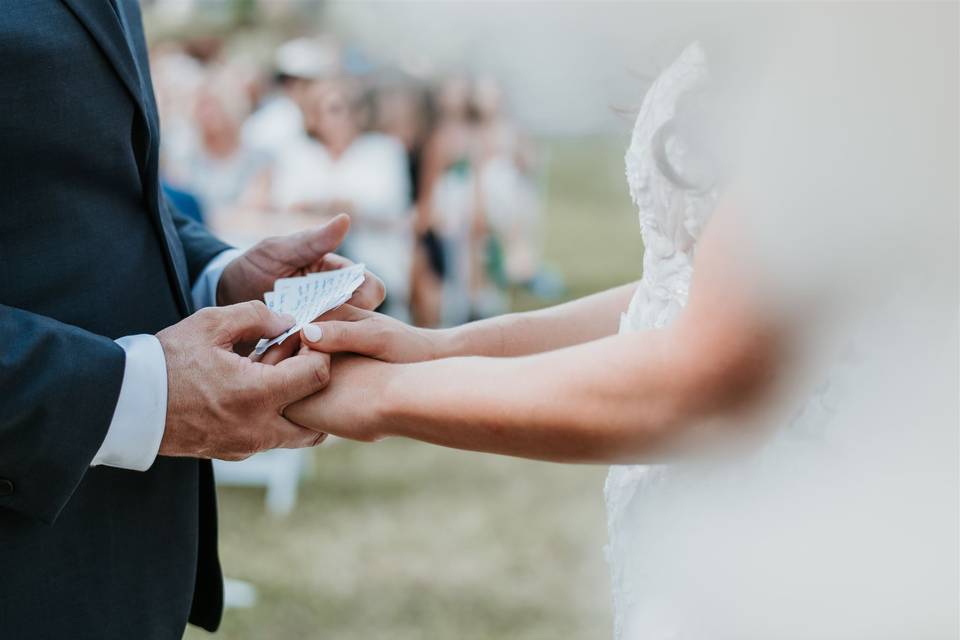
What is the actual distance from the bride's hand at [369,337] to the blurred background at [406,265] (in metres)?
0.60

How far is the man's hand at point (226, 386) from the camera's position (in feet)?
5.62

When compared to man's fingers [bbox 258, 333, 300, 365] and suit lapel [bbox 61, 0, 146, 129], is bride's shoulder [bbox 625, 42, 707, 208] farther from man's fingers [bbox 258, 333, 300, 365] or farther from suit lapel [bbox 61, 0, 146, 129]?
suit lapel [bbox 61, 0, 146, 129]

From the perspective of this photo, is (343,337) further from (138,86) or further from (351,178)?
(351,178)

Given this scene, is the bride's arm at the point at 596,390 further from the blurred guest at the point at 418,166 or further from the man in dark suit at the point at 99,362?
the blurred guest at the point at 418,166

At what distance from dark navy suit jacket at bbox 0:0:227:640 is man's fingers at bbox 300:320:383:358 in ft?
0.94

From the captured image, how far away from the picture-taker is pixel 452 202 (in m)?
10.4

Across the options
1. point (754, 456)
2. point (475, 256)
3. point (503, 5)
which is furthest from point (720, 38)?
point (503, 5)

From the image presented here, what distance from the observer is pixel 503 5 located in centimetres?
2269

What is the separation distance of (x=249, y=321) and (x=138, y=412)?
A: 0.85 ft

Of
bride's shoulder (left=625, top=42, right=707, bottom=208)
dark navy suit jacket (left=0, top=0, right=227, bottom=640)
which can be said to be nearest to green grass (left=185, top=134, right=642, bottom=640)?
dark navy suit jacket (left=0, top=0, right=227, bottom=640)

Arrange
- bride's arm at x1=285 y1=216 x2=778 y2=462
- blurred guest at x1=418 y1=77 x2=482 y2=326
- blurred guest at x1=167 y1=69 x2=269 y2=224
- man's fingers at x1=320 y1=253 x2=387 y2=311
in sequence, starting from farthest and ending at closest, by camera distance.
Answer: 1. blurred guest at x1=418 y1=77 x2=482 y2=326
2. blurred guest at x1=167 y1=69 x2=269 y2=224
3. man's fingers at x1=320 y1=253 x2=387 y2=311
4. bride's arm at x1=285 y1=216 x2=778 y2=462

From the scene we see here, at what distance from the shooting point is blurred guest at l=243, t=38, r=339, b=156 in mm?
8430

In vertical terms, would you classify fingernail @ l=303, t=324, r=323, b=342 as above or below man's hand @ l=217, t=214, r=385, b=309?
above

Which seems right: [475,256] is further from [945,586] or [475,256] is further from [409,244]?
[945,586]
